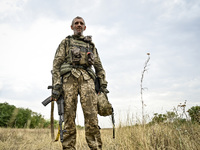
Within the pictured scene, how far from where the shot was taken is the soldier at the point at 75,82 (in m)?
3.54

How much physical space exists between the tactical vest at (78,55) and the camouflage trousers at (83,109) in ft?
0.77

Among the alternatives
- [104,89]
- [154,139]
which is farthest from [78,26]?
[154,139]

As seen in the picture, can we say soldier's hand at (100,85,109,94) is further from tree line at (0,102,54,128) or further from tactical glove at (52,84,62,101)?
tree line at (0,102,54,128)

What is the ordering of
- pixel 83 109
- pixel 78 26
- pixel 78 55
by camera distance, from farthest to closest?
pixel 78 26, pixel 78 55, pixel 83 109

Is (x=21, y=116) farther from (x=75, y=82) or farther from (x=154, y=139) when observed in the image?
(x=154, y=139)

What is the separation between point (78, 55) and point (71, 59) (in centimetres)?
17

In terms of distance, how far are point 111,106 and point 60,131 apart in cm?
119

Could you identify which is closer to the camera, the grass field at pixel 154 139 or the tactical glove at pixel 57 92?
the grass field at pixel 154 139

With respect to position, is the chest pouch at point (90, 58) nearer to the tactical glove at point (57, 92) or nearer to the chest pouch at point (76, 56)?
the chest pouch at point (76, 56)

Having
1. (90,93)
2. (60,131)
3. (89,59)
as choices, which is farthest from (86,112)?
(89,59)

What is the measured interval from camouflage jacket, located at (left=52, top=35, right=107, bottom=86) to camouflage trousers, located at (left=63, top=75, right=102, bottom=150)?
0.51ft

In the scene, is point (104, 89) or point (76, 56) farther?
point (104, 89)

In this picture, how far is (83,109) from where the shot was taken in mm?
3596

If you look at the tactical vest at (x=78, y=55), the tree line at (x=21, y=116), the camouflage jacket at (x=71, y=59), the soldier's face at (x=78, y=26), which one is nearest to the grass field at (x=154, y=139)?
the camouflage jacket at (x=71, y=59)
